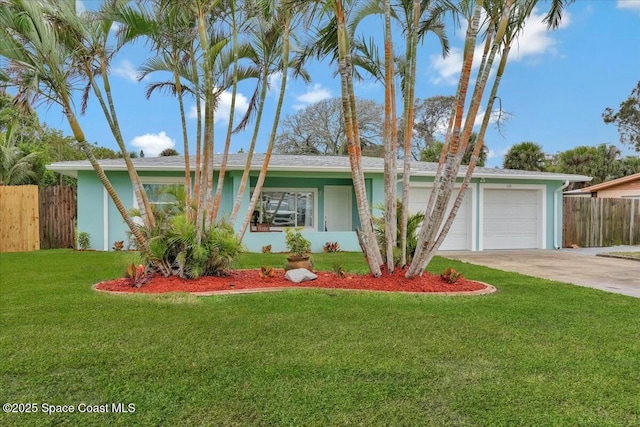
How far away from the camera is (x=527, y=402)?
9.53 feet

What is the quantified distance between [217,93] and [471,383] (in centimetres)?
720

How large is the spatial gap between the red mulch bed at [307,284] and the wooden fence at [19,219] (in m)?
8.06

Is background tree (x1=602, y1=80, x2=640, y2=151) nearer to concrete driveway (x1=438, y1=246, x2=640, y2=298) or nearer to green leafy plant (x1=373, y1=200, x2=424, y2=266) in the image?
concrete driveway (x1=438, y1=246, x2=640, y2=298)

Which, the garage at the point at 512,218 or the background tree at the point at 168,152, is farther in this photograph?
the background tree at the point at 168,152

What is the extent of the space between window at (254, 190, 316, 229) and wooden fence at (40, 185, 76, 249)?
6.13 m

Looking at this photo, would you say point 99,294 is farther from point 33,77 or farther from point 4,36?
point 4,36

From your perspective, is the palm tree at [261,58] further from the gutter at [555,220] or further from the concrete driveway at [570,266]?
the gutter at [555,220]

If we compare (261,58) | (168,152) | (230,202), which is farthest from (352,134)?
(168,152)

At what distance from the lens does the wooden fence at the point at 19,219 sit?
524 inches

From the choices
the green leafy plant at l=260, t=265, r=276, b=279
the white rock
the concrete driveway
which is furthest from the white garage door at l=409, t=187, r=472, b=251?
the green leafy plant at l=260, t=265, r=276, b=279

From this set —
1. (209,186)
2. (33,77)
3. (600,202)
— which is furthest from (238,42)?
(600,202)

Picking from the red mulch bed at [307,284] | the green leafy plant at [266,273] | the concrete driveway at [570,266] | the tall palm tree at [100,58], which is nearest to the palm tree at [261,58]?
the green leafy plant at [266,273]

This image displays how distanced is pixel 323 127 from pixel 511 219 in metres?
19.9

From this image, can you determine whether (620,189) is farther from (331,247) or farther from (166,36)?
(166,36)
